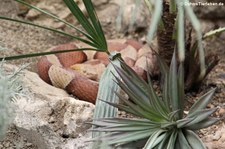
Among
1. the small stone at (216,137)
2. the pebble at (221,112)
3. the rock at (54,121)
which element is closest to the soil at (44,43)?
the pebble at (221,112)

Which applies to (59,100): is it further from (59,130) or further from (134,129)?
(134,129)

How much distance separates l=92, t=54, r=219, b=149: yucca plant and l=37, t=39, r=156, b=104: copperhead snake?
835 millimetres

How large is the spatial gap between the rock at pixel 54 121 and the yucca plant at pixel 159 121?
18.3 inches

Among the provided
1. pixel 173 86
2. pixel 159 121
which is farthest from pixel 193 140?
pixel 173 86

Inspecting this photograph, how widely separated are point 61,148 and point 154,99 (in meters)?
0.83

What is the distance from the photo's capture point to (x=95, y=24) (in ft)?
9.11

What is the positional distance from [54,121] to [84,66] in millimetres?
1297

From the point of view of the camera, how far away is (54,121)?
10.4 feet

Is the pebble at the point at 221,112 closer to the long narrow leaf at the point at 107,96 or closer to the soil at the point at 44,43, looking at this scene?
the soil at the point at 44,43

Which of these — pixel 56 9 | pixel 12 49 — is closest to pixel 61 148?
pixel 12 49

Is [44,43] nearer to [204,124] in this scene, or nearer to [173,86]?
[173,86]

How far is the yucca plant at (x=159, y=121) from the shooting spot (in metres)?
2.47

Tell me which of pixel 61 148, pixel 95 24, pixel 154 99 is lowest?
pixel 61 148

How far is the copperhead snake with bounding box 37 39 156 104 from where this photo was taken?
148 inches
